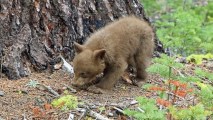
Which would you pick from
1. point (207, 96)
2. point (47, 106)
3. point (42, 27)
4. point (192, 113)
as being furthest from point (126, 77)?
point (192, 113)

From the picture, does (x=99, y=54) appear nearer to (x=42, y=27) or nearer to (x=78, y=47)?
(x=78, y=47)

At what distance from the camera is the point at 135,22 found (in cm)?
726

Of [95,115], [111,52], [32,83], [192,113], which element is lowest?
[95,115]

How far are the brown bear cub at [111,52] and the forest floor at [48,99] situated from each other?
0.20 m

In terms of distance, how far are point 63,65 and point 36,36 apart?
54cm

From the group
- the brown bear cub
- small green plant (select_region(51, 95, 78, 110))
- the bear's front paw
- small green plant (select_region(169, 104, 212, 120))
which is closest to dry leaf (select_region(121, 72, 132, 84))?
the brown bear cub

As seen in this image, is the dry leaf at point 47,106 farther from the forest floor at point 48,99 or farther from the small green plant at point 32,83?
the small green plant at point 32,83

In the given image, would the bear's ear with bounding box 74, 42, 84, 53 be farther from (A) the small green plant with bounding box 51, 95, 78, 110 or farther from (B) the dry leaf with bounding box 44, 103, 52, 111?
(A) the small green plant with bounding box 51, 95, 78, 110

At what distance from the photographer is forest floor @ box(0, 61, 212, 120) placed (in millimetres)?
5715

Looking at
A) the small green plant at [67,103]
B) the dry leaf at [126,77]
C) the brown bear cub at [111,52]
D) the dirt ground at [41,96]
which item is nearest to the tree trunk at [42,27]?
the dirt ground at [41,96]

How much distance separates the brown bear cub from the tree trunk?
278mm

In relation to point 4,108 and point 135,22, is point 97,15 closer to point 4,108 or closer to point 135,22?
point 135,22

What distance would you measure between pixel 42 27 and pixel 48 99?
1142 millimetres

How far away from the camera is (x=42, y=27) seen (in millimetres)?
6777
